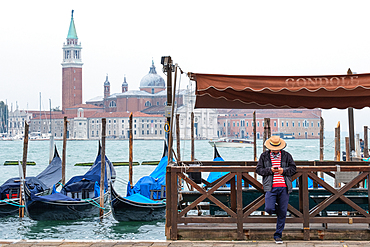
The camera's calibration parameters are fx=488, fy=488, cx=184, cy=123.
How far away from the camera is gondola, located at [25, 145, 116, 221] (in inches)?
294

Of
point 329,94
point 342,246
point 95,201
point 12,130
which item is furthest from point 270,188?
point 12,130

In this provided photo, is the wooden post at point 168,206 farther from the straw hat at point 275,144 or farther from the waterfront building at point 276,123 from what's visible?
the waterfront building at point 276,123

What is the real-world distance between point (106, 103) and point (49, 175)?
7172cm

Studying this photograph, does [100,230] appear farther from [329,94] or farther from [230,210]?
[329,94]

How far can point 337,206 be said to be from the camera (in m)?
3.89

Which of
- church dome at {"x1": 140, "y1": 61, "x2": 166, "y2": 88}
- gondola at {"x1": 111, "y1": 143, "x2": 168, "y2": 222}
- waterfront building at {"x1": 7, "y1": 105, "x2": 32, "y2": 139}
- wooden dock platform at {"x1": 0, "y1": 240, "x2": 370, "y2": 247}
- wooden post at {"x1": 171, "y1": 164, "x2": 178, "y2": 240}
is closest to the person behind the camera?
wooden dock platform at {"x1": 0, "y1": 240, "x2": 370, "y2": 247}

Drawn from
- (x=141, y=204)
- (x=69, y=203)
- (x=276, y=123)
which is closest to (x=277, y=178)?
(x=141, y=204)

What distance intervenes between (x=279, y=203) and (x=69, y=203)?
4.93m

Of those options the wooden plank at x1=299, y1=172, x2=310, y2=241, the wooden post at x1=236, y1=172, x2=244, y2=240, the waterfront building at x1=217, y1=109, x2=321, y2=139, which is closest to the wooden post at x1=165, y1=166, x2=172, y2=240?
the wooden post at x1=236, y1=172, x2=244, y2=240

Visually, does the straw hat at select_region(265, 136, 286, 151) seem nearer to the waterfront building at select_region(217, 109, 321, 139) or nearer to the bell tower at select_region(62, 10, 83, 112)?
the waterfront building at select_region(217, 109, 321, 139)

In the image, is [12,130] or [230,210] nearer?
[230,210]

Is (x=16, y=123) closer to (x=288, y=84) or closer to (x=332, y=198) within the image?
(x=288, y=84)

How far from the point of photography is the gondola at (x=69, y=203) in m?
7.46

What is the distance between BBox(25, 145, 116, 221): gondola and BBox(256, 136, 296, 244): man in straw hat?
160 inches
